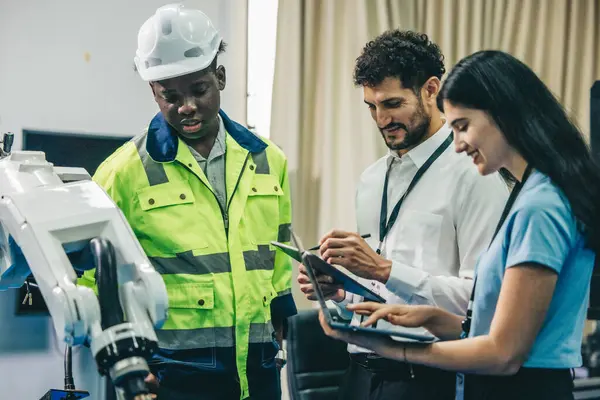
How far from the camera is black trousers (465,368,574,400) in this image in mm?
1383

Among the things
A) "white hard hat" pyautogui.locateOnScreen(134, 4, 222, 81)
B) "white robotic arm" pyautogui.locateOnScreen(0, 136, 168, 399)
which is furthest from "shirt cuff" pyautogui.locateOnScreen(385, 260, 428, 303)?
"white robotic arm" pyautogui.locateOnScreen(0, 136, 168, 399)

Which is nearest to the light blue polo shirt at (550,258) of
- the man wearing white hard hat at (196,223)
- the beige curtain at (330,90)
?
the man wearing white hard hat at (196,223)

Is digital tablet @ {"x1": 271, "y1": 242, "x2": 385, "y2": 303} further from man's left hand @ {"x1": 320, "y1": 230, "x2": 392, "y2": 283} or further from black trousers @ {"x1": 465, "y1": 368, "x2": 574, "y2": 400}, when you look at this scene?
black trousers @ {"x1": 465, "y1": 368, "x2": 574, "y2": 400}

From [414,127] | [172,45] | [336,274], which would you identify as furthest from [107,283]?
[414,127]

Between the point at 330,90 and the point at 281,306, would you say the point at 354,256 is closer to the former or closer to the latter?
the point at 281,306

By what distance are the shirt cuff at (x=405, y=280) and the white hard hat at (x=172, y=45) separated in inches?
27.1

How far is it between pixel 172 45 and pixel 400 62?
61cm

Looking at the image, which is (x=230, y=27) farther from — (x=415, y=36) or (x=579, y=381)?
(x=579, y=381)

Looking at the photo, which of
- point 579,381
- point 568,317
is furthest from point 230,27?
point 568,317

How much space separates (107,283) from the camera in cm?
102

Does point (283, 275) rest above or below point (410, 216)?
below

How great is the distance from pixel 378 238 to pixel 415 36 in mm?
580

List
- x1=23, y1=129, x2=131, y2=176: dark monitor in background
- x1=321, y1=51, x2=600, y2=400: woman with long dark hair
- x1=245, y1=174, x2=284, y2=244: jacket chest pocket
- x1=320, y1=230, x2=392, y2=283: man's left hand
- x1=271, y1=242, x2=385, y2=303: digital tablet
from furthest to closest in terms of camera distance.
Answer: x1=23, y1=129, x2=131, y2=176: dark monitor in background → x1=245, y1=174, x2=284, y2=244: jacket chest pocket → x1=320, y1=230, x2=392, y2=283: man's left hand → x1=271, y1=242, x2=385, y2=303: digital tablet → x1=321, y1=51, x2=600, y2=400: woman with long dark hair

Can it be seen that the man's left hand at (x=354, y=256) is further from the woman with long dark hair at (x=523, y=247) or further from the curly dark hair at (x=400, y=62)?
the curly dark hair at (x=400, y=62)
